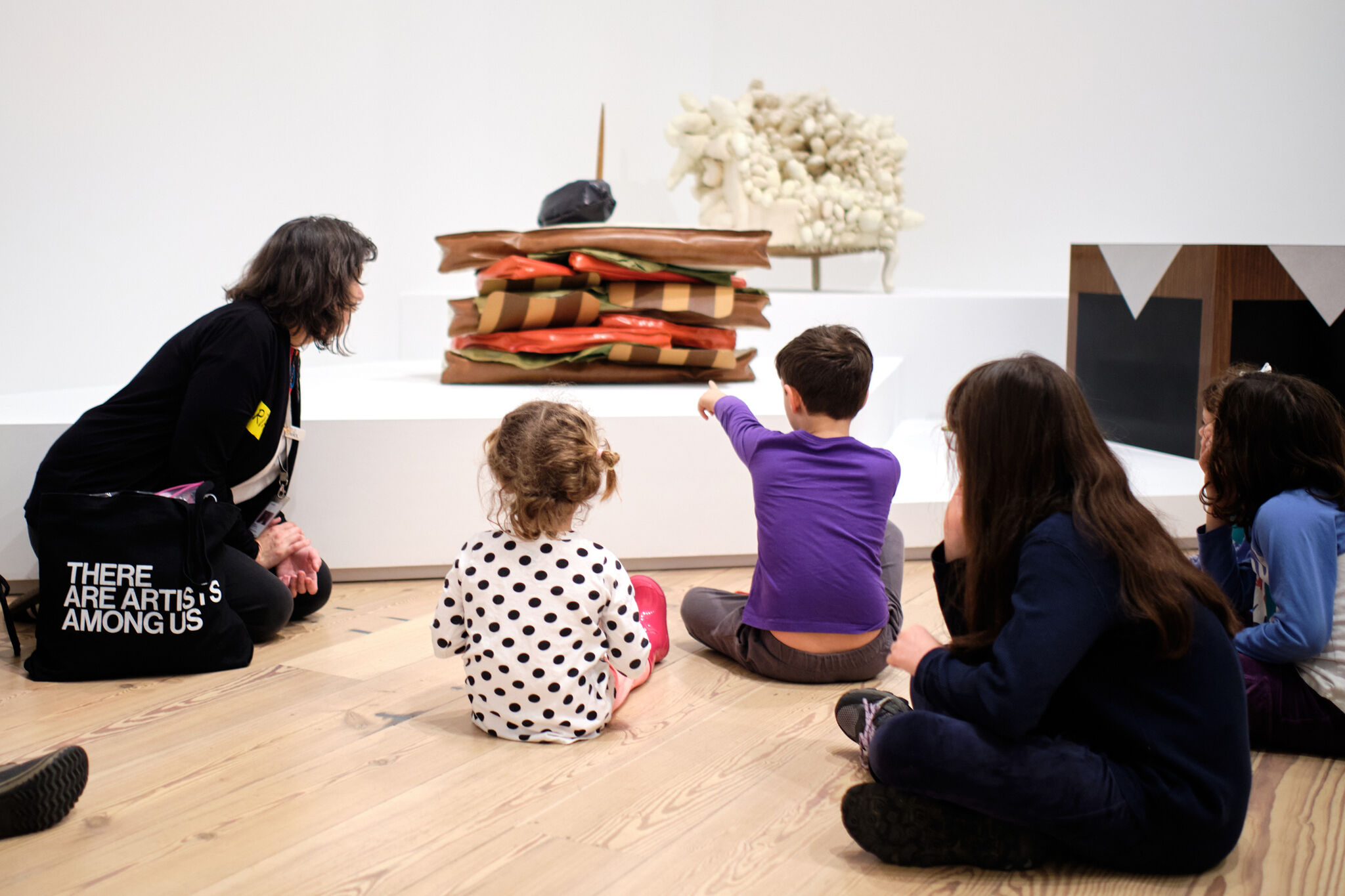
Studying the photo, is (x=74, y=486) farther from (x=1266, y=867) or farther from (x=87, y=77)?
(x=1266, y=867)

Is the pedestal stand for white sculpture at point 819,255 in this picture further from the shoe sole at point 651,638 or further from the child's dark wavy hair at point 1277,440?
the child's dark wavy hair at point 1277,440

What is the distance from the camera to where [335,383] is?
3.04 meters

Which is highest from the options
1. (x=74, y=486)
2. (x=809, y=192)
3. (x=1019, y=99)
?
(x=1019, y=99)

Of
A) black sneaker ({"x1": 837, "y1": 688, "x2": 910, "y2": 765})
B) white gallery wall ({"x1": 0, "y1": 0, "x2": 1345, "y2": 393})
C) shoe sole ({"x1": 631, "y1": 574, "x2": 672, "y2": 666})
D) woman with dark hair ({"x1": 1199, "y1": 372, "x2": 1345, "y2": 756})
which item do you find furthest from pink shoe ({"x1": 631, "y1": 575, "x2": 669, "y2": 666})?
white gallery wall ({"x1": 0, "y1": 0, "x2": 1345, "y2": 393})

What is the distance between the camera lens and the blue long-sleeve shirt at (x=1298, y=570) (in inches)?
59.9

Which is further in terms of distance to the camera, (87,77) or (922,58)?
(922,58)

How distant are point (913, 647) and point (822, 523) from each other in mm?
549

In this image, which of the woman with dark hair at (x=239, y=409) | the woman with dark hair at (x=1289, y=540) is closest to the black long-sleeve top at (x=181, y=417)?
the woman with dark hair at (x=239, y=409)

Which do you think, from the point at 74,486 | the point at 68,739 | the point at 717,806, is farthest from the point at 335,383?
the point at 717,806

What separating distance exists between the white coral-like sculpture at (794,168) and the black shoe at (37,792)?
2.86 m

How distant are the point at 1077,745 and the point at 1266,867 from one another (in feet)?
0.93

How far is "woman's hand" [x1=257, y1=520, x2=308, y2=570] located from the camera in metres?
2.10

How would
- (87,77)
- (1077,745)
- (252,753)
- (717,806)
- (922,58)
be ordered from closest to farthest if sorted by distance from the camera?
(1077,745) < (717,806) < (252,753) < (87,77) < (922,58)

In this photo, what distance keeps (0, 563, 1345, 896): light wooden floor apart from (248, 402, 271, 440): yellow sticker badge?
40cm
